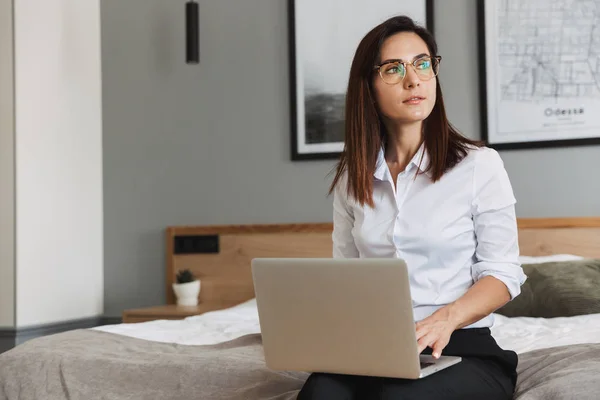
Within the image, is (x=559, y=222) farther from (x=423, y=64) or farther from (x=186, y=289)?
(x=423, y=64)

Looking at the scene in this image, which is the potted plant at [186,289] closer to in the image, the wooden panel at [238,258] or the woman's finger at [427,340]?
the wooden panel at [238,258]

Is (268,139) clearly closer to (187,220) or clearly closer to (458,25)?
(187,220)

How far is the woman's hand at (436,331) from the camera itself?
4.54ft

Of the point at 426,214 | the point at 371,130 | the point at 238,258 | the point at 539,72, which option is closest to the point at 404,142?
the point at 371,130

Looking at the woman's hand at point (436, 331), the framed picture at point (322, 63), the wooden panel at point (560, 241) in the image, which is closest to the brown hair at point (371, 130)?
the woman's hand at point (436, 331)

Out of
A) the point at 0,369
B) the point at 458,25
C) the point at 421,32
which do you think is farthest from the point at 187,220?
the point at 421,32

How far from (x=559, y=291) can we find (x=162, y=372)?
1422 millimetres

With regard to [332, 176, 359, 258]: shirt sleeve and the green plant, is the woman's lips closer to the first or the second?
[332, 176, 359, 258]: shirt sleeve

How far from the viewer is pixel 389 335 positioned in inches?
49.9

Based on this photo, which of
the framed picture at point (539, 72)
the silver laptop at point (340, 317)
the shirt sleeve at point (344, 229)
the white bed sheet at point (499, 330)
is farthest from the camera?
the framed picture at point (539, 72)

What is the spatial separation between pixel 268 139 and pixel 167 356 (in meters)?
1.91

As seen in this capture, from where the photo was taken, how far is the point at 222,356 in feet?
6.48

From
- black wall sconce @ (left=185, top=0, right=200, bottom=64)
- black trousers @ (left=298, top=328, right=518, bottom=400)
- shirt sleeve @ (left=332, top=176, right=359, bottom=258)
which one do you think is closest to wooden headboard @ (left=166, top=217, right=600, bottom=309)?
black wall sconce @ (left=185, top=0, right=200, bottom=64)

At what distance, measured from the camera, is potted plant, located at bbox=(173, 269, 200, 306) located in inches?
144
